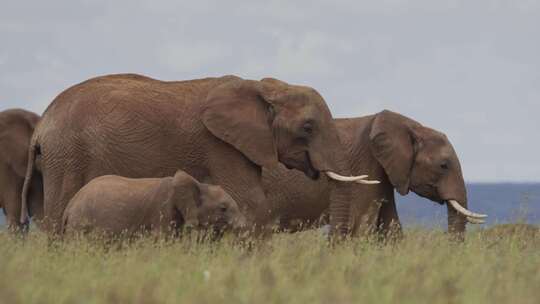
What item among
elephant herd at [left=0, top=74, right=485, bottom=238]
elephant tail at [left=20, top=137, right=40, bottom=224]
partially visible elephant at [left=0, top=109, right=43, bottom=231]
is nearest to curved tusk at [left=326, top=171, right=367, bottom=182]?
elephant herd at [left=0, top=74, right=485, bottom=238]

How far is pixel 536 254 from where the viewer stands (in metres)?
14.3

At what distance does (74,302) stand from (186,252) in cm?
383

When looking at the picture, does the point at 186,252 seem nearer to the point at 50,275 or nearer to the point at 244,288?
the point at 50,275

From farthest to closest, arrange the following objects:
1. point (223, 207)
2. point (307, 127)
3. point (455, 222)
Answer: point (455, 222) → point (307, 127) → point (223, 207)

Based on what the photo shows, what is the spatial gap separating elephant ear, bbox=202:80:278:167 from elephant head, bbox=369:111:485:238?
2429 mm

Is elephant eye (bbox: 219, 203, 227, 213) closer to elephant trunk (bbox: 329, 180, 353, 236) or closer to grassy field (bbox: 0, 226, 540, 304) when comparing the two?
grassy field (bbox: 0, 226, 540, 304)

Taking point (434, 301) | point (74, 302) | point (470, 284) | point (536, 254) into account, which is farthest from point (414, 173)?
point (74, 302)

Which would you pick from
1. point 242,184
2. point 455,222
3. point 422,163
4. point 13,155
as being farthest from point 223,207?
point 13,155

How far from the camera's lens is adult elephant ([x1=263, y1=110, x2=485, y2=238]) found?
15.9 m

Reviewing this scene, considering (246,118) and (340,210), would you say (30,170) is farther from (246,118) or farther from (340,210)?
(340,210)

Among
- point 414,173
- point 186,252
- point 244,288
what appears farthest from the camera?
point 414,173

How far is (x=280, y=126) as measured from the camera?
46.1ft

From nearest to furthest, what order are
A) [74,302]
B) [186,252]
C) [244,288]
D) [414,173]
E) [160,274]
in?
[74,302] → [244,288] → [160,274] → [186,252] → [414,173]

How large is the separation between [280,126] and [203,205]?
1668 mm
